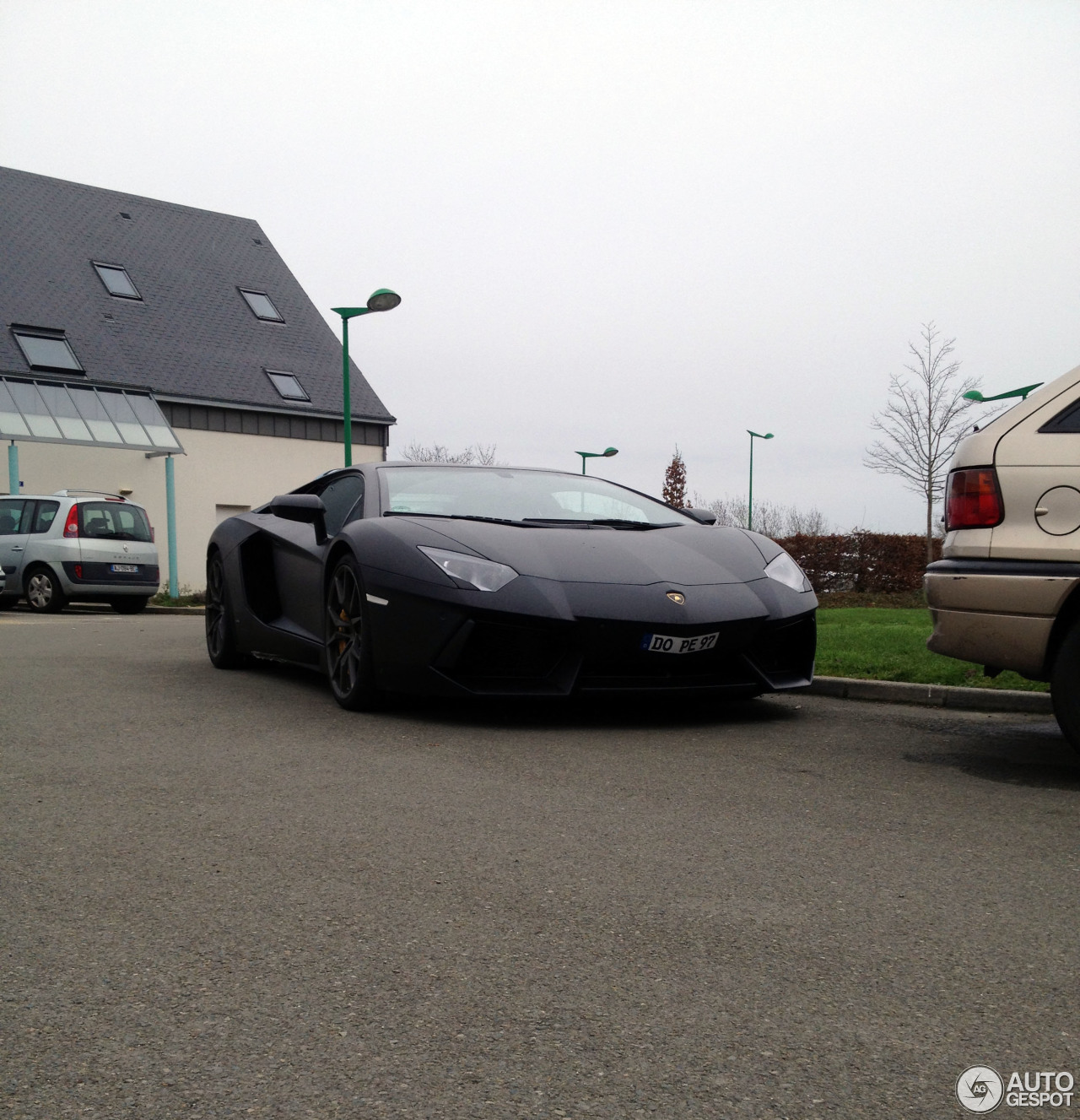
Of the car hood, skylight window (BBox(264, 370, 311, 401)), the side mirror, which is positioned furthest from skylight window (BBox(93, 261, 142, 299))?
the car hood

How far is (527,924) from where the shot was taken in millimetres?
2959

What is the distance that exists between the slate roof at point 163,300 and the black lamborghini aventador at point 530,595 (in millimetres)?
22554

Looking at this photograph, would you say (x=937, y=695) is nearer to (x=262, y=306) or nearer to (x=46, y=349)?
(x=46, y=349)

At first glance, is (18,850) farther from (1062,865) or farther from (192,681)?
(192,681)

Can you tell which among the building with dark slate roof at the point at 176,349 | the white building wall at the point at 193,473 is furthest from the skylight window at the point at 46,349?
the white building wall at the point at 193,473

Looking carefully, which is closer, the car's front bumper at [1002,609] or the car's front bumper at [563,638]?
the car's front bumper at [1002,609]

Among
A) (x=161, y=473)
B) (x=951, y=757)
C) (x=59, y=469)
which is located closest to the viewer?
(x=951, y=757)

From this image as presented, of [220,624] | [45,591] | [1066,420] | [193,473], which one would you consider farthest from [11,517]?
[1066,420]

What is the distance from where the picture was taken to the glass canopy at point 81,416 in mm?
24609

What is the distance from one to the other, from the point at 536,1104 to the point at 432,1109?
0.55 ft

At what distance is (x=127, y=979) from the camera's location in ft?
8.50

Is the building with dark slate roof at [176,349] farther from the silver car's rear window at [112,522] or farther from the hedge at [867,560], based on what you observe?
the hedge at [867,560]

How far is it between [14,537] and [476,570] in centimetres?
1539

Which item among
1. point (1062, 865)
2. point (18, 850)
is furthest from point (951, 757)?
point (18, 850)
